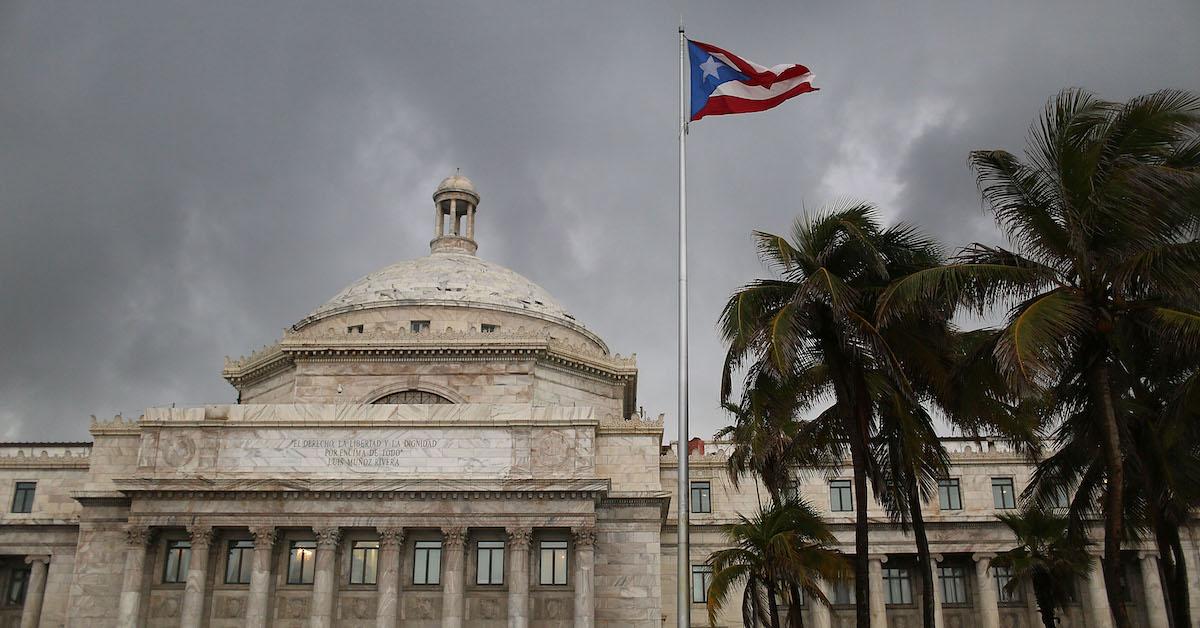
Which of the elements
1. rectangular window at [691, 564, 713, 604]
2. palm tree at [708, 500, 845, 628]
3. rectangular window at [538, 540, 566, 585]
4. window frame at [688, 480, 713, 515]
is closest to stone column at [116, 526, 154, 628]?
rectangular window at [538, 540, 566, 585]

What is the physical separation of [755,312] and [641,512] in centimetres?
2071

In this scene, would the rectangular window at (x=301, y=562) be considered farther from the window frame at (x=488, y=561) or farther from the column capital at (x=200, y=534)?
the window frame at (x=488, y=561)

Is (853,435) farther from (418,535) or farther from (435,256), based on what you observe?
(435,256)

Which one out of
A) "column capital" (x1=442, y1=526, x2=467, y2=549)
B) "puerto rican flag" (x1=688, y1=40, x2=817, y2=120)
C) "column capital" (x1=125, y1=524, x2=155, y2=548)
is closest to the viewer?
"puerto rican flag" (x1=688, y1=40, x2=817, y2=120)

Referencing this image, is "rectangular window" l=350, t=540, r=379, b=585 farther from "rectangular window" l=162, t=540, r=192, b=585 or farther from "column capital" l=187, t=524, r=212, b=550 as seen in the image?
"rectangular window" l=162, t=540, r=192, b=585

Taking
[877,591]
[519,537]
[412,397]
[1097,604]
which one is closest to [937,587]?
[877,591]

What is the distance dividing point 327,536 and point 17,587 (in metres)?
23.8

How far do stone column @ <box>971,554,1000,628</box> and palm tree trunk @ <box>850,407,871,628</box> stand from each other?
95.9ft

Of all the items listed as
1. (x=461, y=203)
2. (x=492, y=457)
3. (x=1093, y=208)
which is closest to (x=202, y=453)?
Result: (x=492, y=457)

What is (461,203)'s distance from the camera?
219ft

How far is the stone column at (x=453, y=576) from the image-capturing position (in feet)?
136

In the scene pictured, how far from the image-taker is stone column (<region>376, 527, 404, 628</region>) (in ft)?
135

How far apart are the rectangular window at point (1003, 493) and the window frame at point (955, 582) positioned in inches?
148

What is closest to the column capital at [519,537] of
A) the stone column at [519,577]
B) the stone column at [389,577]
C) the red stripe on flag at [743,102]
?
the stone column at [519,577]
